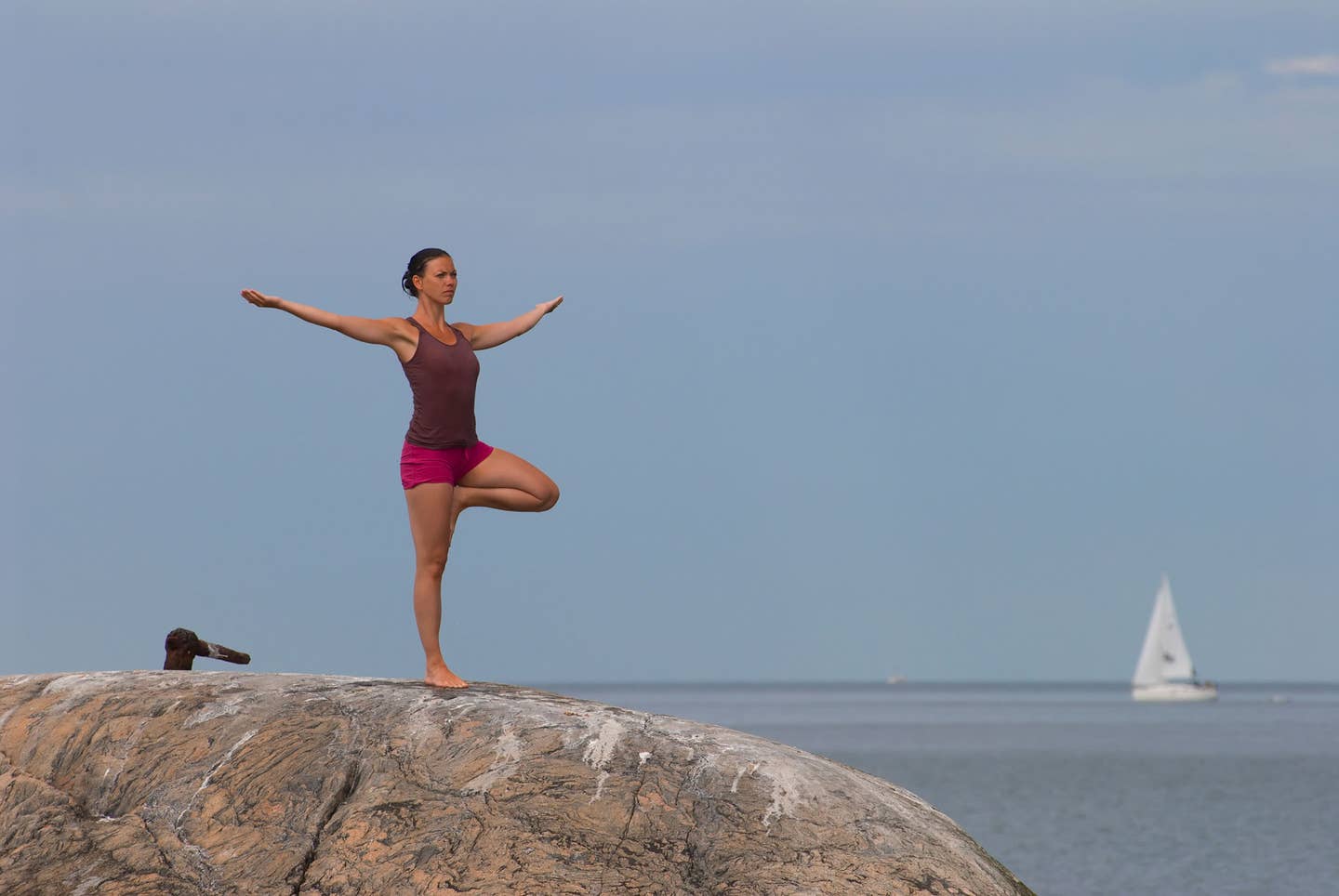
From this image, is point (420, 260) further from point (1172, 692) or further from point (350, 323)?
point (1172, 692)

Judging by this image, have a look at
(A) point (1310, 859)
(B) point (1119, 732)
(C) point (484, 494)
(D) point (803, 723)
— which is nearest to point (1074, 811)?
(A) point (1310, 859)

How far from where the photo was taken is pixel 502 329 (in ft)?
Result: 41.4

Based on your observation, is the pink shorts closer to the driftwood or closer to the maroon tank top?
the maroon tank top

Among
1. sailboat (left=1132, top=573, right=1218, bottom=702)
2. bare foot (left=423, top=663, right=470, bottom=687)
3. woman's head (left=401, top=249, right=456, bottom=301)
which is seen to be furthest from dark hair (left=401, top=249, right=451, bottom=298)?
sailboat (left=1132, top=573, right=1218, bottom=702)

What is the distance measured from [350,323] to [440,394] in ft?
2.63

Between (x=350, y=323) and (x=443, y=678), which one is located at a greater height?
(x=350, y=323)

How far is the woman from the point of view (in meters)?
11.9

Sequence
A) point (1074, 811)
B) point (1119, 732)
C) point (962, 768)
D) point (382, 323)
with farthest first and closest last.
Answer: point (1119, 732), point (962, 768), point (1074, 811), point (382, 323)

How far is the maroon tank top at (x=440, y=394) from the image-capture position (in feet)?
39.1

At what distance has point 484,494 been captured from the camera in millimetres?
12250

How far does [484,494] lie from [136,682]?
275 centimetres

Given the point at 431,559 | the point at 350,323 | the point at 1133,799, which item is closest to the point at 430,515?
the point at 431,559

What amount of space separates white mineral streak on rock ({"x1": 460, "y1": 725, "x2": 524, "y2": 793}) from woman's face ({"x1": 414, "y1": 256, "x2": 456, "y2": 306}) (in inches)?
129

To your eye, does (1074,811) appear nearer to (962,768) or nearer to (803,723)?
(962,768)
